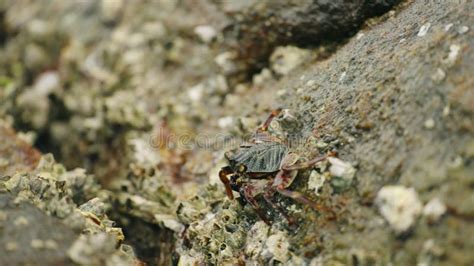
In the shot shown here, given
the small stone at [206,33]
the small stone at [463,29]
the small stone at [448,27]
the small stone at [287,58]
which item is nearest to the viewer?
the small stone at [463,29]

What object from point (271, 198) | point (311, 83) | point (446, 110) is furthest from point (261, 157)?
point (446, 110)

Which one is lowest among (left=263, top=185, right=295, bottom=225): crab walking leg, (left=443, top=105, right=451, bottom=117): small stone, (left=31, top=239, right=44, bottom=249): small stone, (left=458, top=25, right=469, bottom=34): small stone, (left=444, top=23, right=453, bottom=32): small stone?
(left=263, top=185, right=295, bottom=225): crab walking leg

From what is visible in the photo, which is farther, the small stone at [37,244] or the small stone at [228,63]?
the small stone at [228,63]

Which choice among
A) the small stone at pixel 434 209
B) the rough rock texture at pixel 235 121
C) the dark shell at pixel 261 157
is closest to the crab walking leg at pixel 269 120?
the rough rock texture at pixel 235 121

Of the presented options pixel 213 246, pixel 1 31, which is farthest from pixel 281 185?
pixel 1 31

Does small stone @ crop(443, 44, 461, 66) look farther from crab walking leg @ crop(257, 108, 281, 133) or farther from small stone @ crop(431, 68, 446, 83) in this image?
crab walking leg @ crop(257, 108, 281, 133)

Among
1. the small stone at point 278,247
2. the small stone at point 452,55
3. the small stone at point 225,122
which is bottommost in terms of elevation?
the small stone at point 225,122

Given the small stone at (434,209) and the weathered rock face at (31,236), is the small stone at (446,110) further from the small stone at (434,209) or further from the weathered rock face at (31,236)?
the weathered rock face at (31,236)

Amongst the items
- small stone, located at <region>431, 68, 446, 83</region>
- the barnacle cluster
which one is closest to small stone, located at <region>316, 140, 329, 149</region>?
small stone, located at <region>431, 68, 446, 83</region>
